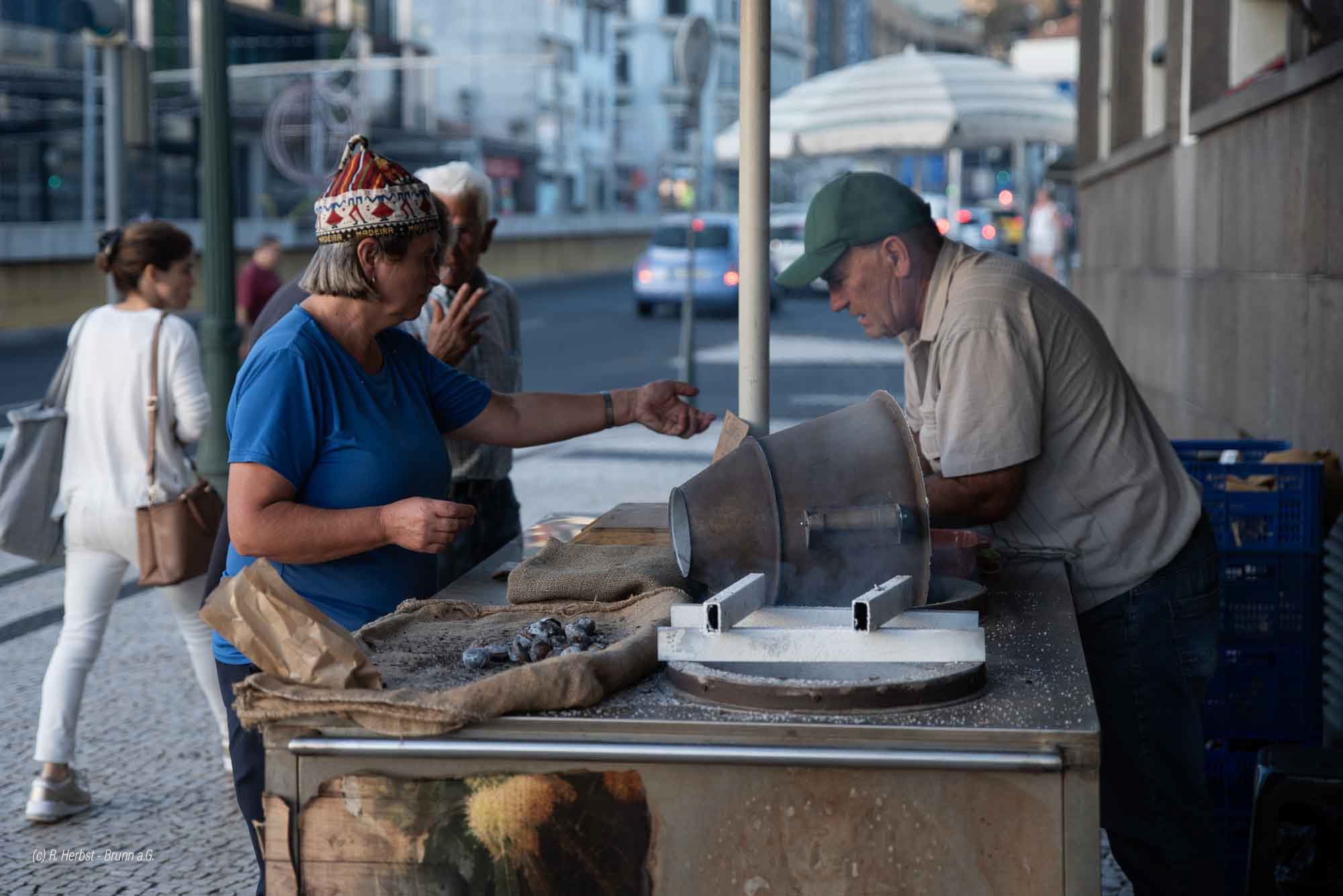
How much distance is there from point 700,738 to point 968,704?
42 cm

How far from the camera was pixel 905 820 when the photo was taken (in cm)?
239

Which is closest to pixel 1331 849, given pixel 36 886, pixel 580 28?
pixel 36 886

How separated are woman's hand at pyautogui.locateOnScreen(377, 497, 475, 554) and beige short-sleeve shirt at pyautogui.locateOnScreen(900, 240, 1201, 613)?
1.03 meters

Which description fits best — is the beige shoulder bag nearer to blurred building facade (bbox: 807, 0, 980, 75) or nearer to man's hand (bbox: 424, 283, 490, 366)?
man's hand (bbox: 424, 283, 490, 366)

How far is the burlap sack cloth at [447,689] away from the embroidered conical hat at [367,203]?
80 centimetres

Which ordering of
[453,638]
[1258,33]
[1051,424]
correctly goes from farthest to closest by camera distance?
[1258,33]
[1051,424]
[453,638]

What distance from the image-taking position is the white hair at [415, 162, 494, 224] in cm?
483

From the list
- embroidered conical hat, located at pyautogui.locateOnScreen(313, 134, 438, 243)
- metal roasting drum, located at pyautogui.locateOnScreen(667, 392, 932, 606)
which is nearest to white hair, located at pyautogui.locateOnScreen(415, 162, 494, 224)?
embroidered conical hat, located at pyautogui.locateOnScreen(313, 134, 438, 243)

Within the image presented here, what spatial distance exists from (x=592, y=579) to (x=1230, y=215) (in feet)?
→ 17.2

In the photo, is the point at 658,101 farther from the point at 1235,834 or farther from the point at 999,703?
the point at 999,703

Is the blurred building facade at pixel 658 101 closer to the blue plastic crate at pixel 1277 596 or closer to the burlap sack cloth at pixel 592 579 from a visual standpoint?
the blue plastic crate at pixel 1277 596

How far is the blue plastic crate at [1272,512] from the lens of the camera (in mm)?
4691

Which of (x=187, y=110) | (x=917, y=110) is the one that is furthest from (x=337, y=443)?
(x=187, y=110)

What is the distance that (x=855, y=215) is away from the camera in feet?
11.7
